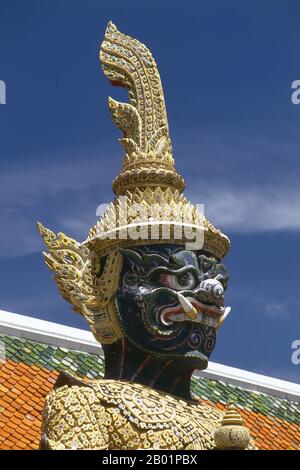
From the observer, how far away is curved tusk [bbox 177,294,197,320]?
8398 mm

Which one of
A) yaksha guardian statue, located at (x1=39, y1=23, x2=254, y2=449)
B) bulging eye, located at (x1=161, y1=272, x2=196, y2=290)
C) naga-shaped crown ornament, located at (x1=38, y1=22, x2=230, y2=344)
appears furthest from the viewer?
naga-shaped crown ornament, located at (x1=38, y1=22, x2=230, y2=344)

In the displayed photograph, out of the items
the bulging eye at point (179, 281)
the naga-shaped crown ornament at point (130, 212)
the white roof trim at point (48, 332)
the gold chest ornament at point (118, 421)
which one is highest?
the naga-shaped crown ornament at point (130, 212)

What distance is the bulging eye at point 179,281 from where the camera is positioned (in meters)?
8.51

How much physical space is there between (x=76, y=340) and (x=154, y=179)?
3.91 meters

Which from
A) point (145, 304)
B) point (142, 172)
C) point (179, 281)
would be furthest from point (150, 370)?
point (142, 172)

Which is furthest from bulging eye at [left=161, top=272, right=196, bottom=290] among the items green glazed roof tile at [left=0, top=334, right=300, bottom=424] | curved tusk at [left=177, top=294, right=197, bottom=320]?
green glazed roof tile at [left=0, top=334, right=300, bottom=424]

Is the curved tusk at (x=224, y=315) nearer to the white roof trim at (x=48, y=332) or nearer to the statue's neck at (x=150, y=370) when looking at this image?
the statue's neck at (x=150, y=370)

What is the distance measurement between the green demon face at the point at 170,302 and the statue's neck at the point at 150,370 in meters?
0.08

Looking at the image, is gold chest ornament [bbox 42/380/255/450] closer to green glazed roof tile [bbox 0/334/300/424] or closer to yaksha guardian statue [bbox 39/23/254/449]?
yaksha guardian statue [bbox 39/23/254/449]

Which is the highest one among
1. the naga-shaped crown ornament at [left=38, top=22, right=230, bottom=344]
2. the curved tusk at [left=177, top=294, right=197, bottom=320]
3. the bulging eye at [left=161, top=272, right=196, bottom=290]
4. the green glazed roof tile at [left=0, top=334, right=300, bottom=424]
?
the naga-shaped crown ornament at [left=38, top=22, right=230, bottom=344]

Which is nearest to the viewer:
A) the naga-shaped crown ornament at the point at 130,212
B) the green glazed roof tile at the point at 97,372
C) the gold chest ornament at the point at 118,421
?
the gold chest ornament at the point at 118,421

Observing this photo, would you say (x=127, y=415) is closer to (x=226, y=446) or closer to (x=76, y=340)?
(x=226, y=446)

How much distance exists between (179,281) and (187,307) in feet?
0.73

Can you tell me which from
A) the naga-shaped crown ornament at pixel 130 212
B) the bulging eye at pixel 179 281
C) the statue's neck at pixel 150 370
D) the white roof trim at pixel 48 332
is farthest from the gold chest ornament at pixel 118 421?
the white roof trim at pixel 48 332
